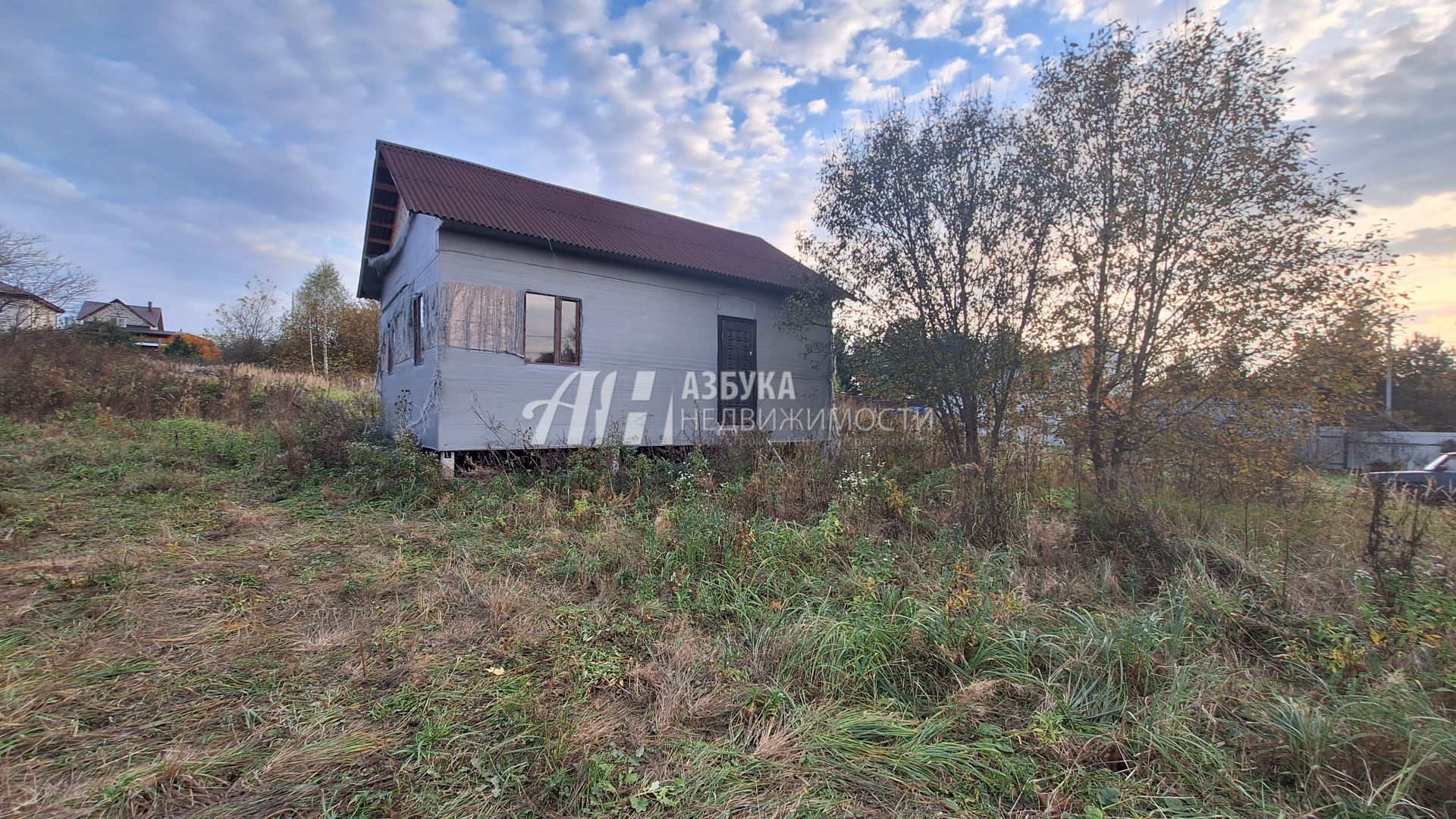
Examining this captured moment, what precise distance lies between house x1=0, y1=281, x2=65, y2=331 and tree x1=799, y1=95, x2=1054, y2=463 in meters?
19.5

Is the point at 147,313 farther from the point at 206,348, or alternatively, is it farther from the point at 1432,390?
the point at 1432,390

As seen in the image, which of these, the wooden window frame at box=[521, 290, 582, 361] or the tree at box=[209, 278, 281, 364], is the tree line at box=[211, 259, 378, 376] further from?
the wooden window frame at box=[521, 290, 582, 361]

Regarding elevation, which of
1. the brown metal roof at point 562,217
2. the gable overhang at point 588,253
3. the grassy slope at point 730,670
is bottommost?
the grassy slope at point 730,670

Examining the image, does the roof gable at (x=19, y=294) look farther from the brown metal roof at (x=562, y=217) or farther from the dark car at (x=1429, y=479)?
the dark car at (x=1429, y=479)

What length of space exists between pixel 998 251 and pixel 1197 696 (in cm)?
602

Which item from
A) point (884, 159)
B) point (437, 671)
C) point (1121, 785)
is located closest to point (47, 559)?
point (437, 671)

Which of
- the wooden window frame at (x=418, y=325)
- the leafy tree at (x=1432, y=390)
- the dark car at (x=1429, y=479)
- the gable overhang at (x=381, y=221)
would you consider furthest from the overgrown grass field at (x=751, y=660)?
the leafy tree at (x=1432, y=390)

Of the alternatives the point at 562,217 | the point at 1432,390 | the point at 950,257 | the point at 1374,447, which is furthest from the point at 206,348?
the point at 1432,390

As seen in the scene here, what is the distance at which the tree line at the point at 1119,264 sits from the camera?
5.64 metres

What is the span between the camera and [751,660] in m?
2.77

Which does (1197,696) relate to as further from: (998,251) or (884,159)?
(884,159)

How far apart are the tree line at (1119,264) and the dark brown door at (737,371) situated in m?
3.16

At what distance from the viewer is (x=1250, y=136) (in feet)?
19.4

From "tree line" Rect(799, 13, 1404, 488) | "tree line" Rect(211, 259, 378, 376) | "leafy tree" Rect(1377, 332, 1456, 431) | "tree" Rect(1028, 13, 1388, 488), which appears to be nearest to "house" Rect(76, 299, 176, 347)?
"tree line" Rect(211, 259, 378, 376)
